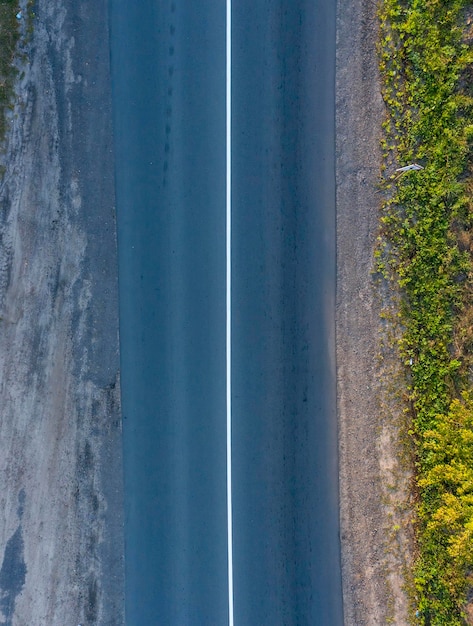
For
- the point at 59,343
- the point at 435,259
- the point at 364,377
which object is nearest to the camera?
the point at 435,259

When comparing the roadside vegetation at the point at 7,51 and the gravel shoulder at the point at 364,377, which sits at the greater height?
the roadside vegetation at the point at 7,51

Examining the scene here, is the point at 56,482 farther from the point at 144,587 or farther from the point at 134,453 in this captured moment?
the point at 144,587

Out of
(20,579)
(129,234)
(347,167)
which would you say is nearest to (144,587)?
(20,579)

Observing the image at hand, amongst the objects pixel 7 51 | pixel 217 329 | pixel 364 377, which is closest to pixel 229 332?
pixel 217 329

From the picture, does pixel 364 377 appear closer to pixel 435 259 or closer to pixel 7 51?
pixel 435 259

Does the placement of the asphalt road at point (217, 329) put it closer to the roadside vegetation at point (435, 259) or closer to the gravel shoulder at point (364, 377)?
the gravel shoulder at point (364, 377)

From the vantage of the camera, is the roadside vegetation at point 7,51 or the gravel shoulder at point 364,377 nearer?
the gravel shoulder at point 364,377

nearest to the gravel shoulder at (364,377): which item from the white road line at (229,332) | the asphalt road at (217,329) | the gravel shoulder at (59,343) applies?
the asphalt road at (217,329)
